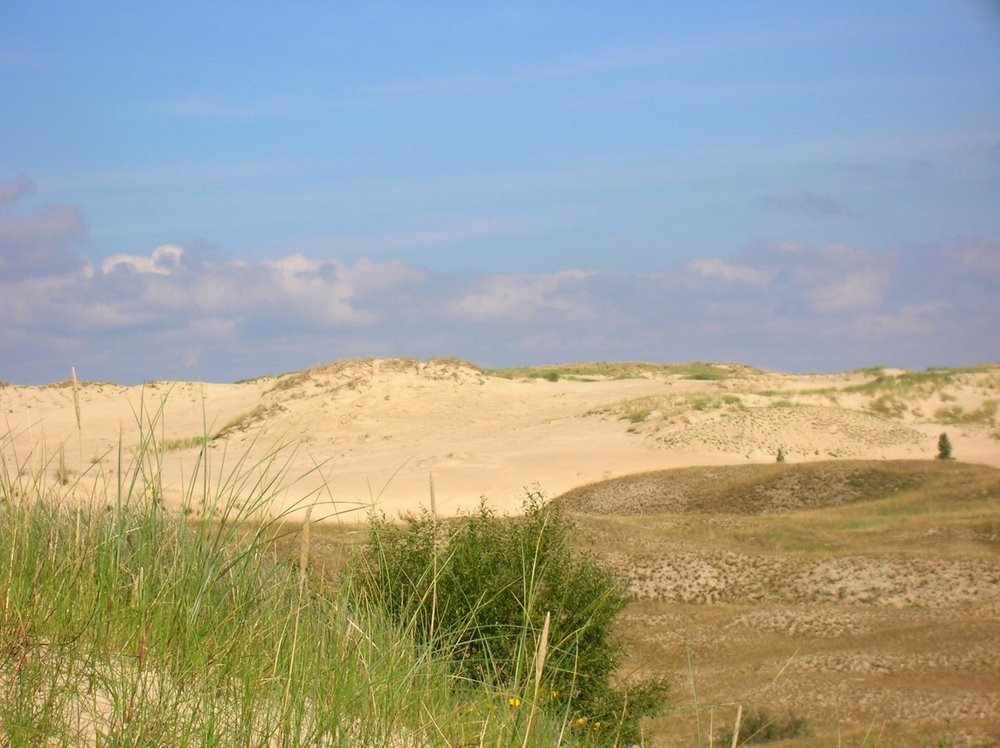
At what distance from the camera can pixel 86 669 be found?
11.6ft

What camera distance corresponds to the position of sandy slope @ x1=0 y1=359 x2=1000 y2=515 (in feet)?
110

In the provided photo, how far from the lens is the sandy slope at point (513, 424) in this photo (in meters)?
33.5

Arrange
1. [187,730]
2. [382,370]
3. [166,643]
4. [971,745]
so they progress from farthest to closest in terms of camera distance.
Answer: [382,370] → [971,745] → [166,643] → [187,730]

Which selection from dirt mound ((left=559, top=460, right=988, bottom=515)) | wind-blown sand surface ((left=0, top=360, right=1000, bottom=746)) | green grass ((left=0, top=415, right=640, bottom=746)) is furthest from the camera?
dirt mound ((left=559, top=460, right=988, bottom=515))

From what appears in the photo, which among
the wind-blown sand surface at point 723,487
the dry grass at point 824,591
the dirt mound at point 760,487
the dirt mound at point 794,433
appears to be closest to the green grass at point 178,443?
the wind-blown sand surface at point 723,487

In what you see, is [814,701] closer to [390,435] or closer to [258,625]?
[258,625]

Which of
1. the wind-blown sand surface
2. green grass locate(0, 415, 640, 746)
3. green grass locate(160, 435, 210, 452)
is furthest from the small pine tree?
green grass locate(0, 415, 640, 746)

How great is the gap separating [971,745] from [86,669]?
35.0 ft

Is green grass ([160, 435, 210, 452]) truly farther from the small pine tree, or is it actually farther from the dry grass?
the small pine tree

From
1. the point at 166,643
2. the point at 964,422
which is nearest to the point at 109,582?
the point at 166,643

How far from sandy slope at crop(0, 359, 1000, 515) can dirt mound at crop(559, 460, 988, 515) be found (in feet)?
7.39

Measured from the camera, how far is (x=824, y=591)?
19297 millimetres

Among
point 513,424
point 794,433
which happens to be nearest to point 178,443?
point 794,433

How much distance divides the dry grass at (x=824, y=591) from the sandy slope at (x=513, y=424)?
4.30 metres
